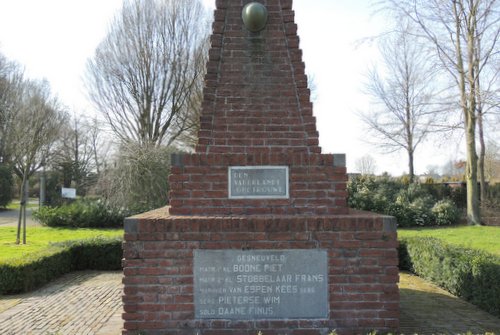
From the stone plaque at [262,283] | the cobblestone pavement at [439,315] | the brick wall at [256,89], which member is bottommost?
the cobblestone pavement at [439,315]

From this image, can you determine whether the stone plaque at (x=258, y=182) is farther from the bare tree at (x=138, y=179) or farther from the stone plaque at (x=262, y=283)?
the bare tree at (x=138, y=179)

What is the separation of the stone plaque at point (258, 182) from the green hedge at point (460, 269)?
3592 millimetres

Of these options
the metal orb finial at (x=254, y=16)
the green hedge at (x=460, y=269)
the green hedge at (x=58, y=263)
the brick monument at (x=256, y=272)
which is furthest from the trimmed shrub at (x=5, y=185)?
the metal orb finial at (x=254, y=16)

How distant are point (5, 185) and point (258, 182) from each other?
30247 millimetres

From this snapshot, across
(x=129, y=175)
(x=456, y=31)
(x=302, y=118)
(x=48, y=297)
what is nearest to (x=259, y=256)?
(x=302, y=118)

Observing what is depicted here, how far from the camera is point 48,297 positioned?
733cm

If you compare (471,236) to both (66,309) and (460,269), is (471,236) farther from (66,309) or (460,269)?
(66,309)

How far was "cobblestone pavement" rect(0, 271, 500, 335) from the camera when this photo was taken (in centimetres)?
528

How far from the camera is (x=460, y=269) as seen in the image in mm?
7215

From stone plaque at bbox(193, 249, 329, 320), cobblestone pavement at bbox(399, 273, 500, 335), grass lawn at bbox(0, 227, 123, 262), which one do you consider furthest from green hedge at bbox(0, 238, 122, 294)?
cobblestone pavement at bbox(399, 273, 500, 335)

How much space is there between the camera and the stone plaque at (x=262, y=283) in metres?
4.61

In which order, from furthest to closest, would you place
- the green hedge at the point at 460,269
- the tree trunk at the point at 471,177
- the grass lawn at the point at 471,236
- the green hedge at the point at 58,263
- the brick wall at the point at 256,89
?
the tree trunk at the point at 471,177, the grass lawn at the point at 471,236, the green hedge at the point at 58,263, the green hedge at the point at 460,269, the brick wall at the point at 256,89

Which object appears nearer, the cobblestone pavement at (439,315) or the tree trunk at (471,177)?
the cobblestone pavement at (439,315)

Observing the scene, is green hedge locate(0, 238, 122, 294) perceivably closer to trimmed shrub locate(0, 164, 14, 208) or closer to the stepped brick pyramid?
the stepped brick pyramid
